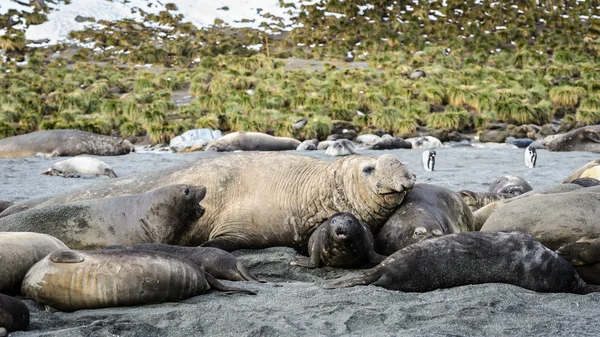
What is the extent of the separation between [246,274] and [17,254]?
1.45 metres

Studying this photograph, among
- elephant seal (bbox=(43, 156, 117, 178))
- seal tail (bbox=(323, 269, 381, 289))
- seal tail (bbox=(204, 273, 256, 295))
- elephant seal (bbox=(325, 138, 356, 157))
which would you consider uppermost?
seal tail (bbox=(323, 269, 381, 289))

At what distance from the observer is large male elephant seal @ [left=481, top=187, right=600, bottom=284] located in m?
4.76

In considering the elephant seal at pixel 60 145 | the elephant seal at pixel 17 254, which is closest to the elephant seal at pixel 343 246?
the elephant seal at pixel 17 254

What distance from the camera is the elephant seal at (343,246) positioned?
207 inches

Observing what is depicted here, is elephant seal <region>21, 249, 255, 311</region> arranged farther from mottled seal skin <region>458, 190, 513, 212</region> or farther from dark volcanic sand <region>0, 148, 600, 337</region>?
mottled seal skin <region>458, 190, 513, 212</region>

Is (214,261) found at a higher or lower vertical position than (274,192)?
lower

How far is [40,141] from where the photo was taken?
15.0 m

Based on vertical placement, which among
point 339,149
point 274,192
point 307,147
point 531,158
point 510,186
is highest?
point 274,192

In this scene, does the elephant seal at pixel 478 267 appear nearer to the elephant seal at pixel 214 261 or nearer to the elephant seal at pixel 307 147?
the elephant seal at pixel 214 261

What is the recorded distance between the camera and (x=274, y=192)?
6699mm

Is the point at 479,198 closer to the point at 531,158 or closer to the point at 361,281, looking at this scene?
the point at 361,281

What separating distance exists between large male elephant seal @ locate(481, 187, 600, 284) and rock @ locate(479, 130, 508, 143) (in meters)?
12.2

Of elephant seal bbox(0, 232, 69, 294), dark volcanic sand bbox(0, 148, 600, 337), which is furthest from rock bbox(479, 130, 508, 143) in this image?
elephant seal bbox(0, 232, 69, 294)

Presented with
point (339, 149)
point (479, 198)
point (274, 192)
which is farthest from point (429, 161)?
point (274, 192)
